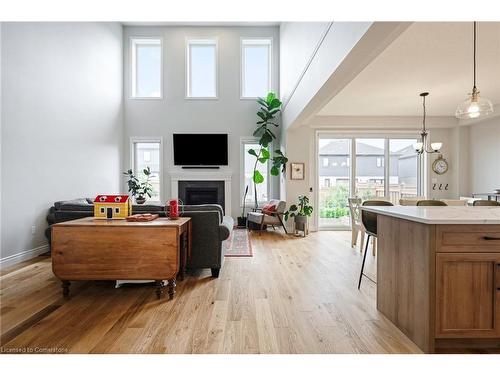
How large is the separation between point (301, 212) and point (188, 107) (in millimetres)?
3986

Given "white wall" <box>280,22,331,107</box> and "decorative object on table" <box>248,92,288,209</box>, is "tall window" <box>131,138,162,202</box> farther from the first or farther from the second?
"white wall" <box>280,22,331,107</box>

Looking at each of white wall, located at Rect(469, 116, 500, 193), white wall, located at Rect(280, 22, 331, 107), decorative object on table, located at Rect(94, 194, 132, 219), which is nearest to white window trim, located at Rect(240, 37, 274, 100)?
white wall, located at Rect(280, 22, 331, 107)

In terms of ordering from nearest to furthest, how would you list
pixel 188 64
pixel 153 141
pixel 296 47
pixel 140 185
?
pixel 296 47
pixel 140 185
pixel 153 141
pixel 188 64

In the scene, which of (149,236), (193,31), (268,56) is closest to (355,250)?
(149,236)

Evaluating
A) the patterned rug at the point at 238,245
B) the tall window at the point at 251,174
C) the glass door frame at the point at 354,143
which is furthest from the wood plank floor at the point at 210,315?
the tall window at the point at 251,174

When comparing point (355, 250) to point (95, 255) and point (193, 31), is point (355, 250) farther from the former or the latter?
point (193, 31)

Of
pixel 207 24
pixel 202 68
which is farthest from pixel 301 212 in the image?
pixel 207 24

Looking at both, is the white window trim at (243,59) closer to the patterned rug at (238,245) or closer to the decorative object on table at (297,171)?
the decorative object on table at (297,171)

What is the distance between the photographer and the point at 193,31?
23.9ft

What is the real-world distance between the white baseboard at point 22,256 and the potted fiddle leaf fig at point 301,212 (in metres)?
4.31

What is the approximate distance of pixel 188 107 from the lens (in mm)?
7258

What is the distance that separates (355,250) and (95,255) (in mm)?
3713

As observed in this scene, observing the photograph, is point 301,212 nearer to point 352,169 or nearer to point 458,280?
point 352,169

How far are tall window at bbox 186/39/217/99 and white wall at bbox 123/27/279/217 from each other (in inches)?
7.2
